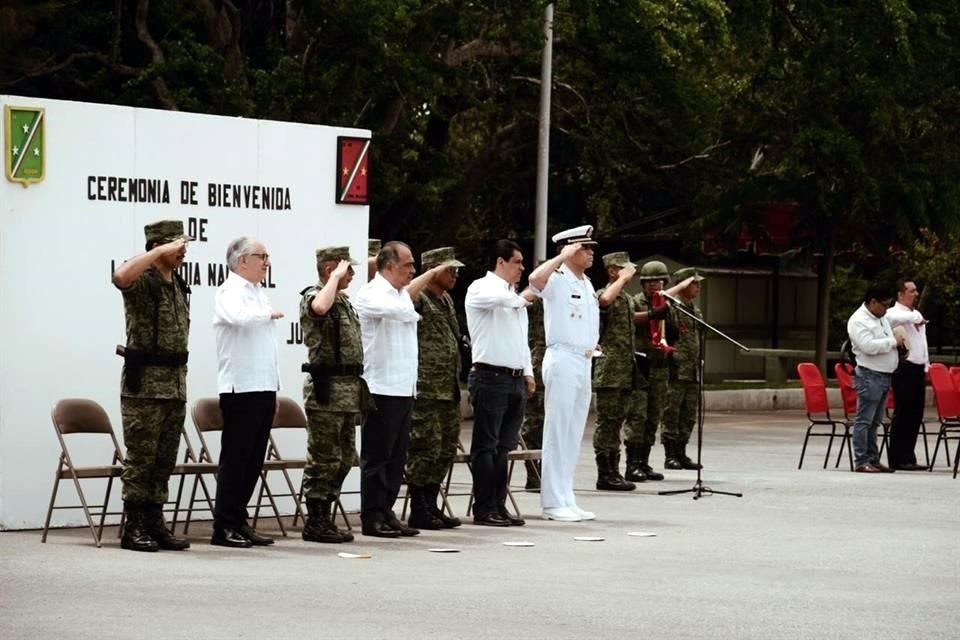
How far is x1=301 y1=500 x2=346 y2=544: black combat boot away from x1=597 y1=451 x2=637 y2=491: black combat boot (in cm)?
503

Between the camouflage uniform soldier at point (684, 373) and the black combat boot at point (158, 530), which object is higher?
the camouflage uniform soldier at point (684, 373)

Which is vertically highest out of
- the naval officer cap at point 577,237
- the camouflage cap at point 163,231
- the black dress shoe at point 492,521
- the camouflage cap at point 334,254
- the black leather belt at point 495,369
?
the naval officer cap at point 577,237

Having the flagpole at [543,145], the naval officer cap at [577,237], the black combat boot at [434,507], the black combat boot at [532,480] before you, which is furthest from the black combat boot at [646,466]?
the flagpole at [543,145]

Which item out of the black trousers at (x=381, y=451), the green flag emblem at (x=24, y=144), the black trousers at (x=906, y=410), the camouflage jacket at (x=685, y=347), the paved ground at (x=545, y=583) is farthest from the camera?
the black trousers at (x=906, y=410)

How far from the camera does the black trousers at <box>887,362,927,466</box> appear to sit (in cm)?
Result: 2111

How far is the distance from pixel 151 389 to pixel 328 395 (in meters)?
1.28

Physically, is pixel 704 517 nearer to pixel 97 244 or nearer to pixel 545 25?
pixel 97 244

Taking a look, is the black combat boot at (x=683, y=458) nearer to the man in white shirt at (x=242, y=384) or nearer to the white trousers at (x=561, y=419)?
the white trousers at (x=561, y=419)

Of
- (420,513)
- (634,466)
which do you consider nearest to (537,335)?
(634,466)

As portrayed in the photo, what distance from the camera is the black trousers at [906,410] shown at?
21.1 meters

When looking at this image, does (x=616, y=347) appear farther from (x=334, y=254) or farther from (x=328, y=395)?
(x=328, y=395)

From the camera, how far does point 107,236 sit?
14172mm

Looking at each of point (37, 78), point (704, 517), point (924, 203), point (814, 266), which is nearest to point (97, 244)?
point (704, 517)

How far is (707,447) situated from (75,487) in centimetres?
1198
